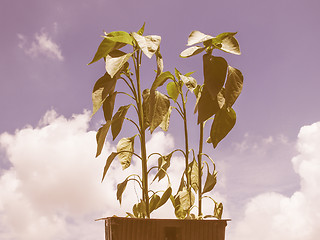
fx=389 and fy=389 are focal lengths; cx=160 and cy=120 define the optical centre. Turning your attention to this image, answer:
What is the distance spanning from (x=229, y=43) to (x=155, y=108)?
29 centimetres

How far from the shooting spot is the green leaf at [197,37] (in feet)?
3.58

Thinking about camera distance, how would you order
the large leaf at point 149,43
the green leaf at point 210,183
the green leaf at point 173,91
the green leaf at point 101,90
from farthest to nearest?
1. the green leaf at point 173,91
2. the green leaf at point 210,183
3. the green leaf at point 101,90
4. the large leaf at point 149,43

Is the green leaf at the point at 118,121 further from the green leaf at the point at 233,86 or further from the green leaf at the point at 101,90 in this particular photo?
the green leaf at the point at 233,86

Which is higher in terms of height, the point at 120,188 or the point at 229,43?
the point at 229,43

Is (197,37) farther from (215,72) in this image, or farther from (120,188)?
(120,188)

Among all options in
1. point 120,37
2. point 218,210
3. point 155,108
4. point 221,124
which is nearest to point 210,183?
point 218,210

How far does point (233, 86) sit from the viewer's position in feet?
3.79

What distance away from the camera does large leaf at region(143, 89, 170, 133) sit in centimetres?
117

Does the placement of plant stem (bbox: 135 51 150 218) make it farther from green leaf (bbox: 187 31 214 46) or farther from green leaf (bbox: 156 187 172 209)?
green leaf (bbox: 187 31 214 46)

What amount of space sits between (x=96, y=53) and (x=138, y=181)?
43 cm

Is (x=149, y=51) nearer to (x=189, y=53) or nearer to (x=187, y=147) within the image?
(x=189, y=53)

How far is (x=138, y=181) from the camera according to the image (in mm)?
1279

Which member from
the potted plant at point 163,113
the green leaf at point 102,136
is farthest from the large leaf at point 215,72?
the green leaf at point 102,136

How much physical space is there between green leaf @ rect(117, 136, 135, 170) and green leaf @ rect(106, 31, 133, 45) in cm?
36
